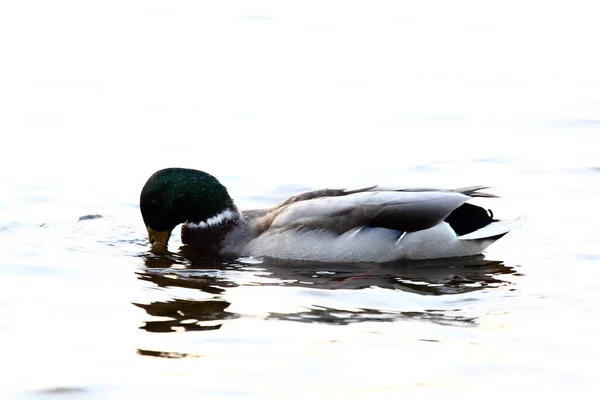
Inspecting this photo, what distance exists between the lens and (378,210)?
8.98 metres

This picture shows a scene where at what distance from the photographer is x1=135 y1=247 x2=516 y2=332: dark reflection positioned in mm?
7605

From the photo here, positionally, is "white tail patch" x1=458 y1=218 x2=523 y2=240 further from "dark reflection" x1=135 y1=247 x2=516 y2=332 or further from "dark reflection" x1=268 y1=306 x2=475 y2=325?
"dark reflection" x1=268 y1=306 x2=475 y2=325

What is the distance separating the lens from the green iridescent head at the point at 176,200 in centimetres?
951

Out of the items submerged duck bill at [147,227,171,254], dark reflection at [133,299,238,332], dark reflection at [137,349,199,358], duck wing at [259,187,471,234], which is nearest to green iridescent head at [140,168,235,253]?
submerged duck bill at [147,227,171,254]

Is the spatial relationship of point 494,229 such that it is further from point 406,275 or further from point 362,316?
point 362,316

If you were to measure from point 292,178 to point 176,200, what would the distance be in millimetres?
1657

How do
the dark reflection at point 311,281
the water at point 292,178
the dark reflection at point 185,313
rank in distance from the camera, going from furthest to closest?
the dark reflection at point 311,281, the dark reflection at point 185,313, the water at point 292,178

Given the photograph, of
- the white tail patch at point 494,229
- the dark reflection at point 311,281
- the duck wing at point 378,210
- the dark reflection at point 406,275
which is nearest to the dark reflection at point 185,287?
the dark reflection at point 311,281

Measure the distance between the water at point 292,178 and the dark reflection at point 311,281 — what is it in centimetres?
3

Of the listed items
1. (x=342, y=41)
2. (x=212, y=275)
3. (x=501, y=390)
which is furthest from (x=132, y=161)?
(x=501, y=390)

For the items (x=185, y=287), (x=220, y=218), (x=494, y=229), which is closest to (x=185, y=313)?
(x=185, y=287)

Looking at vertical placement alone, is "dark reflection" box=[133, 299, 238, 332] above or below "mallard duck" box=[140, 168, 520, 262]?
below

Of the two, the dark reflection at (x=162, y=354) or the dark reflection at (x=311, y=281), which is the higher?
the dark reflection at (x=311, y=281)

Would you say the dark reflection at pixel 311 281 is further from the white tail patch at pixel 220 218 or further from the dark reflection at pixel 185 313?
the white tail patch at pixel 220 218
